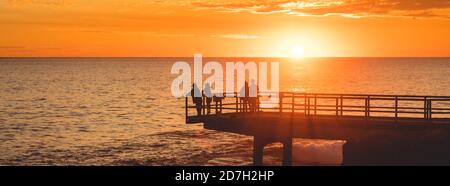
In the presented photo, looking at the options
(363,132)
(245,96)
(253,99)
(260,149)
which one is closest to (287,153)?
(260,149)

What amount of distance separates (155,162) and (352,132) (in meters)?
15.5

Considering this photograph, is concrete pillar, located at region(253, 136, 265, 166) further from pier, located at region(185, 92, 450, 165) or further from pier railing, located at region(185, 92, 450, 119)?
pier railing, located at region(185, 92, 450, 119)

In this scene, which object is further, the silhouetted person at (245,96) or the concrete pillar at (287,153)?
the silhouetted person at (245,96)

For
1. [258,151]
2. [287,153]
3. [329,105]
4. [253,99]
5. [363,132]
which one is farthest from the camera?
[329,105]

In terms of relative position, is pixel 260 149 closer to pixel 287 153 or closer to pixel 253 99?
pixel 287 153

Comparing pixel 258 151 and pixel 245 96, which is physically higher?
pixel 245 96

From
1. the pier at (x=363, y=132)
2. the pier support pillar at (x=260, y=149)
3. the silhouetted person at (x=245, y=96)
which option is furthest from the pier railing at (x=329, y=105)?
the pier support pillar at (x=260, y=149)

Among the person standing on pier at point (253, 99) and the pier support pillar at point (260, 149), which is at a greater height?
the person standing on pier at point (253, 99)

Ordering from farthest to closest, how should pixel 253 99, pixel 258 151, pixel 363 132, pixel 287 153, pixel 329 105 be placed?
pixel 329 105 < pixel 253 99 < pixel 258 151 < pixel 287 153 < pixel 363 132

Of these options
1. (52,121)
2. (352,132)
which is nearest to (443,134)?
(352,132)

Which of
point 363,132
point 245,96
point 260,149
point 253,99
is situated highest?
point 245,96

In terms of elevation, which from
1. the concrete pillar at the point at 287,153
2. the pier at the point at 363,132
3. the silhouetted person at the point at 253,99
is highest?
the silhouetted person at the point at 253,99

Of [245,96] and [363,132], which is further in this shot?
[245,96]

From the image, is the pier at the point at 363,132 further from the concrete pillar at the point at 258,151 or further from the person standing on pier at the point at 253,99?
the person standing on pier at the point at 253,99
